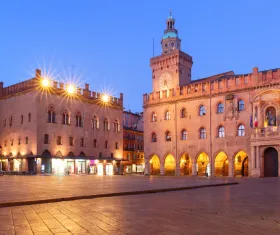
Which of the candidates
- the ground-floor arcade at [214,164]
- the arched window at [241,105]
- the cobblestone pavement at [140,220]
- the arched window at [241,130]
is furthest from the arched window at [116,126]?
the cobblestone pavement at [140,220]

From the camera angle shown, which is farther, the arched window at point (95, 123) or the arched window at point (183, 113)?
the arched window at point (95, 123)

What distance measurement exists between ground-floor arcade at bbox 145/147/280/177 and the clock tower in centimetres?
1266

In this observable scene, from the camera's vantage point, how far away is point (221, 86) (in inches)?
1857

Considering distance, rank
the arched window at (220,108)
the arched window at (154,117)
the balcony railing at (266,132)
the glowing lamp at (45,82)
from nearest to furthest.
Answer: the balcony railing at (266,132)
the arched window at (220,108)
the glowing lamp at (45,82)
the arched window at (154,117)

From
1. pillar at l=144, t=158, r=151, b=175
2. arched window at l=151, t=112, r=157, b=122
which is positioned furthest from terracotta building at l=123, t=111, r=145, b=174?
arched window at l=151, t=112, r=157, b=122

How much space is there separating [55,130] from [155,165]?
618 inches

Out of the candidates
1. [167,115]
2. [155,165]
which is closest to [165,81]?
[167,115]

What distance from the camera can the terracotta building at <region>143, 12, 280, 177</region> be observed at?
4216 centimetres

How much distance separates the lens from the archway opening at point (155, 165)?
53906 millimetres

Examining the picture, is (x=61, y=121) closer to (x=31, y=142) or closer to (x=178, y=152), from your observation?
(x=31, y=142)

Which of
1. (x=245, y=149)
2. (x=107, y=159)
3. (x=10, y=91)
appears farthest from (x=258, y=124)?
(x=10, y=91)

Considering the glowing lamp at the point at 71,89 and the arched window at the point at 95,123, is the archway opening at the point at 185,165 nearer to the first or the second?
the arched window at the point at 95,123

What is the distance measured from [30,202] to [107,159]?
46095 mm

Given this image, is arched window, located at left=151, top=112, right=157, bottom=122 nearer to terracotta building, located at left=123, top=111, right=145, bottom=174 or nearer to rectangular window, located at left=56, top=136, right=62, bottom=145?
rectangular window, located at left=56, top=136, right=62, bottom=145
